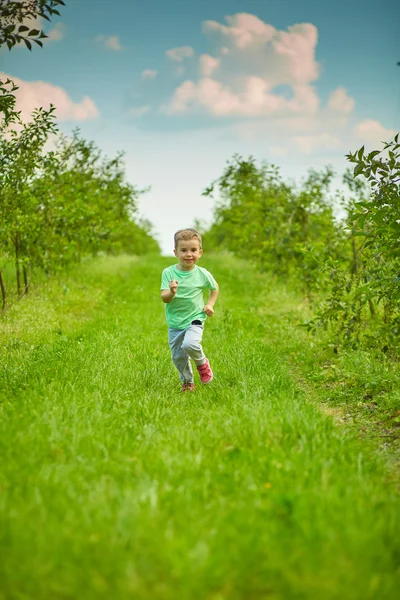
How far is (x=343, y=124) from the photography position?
1063cm

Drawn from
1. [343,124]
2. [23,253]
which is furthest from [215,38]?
[23,253]

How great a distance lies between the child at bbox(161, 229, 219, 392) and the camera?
5.86 metres

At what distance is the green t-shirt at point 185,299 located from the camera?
6.02 m

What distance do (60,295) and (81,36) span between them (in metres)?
6.01

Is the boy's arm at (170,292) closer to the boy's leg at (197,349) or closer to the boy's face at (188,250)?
the boy's face at (188,250)

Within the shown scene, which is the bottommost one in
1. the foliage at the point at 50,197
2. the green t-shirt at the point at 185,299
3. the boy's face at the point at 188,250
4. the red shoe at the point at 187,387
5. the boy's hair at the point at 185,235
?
the red shoe at the point at 187,387

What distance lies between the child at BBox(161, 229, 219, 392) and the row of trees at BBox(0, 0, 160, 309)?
7.61 feet

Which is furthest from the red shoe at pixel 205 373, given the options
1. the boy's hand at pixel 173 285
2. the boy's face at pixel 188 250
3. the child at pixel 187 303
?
the boy's face at pixel 188 250

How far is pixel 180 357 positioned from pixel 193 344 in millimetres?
362

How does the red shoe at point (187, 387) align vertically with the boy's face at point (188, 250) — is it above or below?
below

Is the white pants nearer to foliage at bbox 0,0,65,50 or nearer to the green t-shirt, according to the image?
the green t-shirt

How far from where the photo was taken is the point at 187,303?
6031 millimetres

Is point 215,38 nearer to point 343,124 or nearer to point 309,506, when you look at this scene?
point 343,124

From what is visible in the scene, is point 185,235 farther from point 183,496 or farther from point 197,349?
point 183,496
